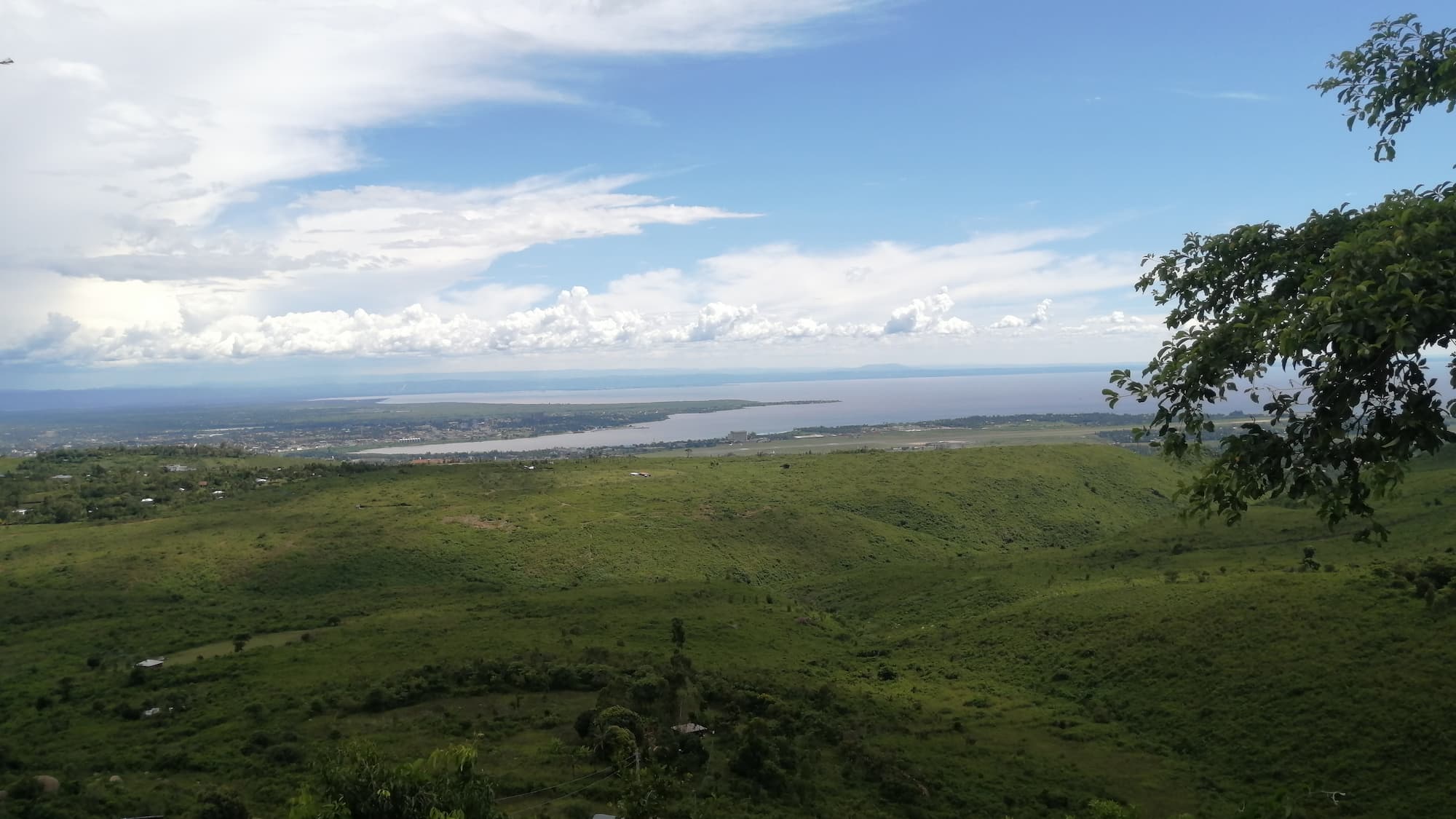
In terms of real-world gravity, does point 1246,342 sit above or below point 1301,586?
above

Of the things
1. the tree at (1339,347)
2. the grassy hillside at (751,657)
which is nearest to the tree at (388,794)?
the grassy hillside at (751,657)

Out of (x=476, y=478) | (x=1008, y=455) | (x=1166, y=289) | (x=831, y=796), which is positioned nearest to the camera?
(x=1166, y=289)

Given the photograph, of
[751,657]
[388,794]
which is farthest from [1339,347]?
[751,657]

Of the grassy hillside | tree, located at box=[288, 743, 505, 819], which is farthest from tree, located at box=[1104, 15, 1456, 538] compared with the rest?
tree, located at box=[288, 743, 505, 819]

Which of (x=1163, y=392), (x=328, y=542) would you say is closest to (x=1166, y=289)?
(x=1163, y=392)

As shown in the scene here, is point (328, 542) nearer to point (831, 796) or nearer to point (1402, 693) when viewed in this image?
point (831, 796)

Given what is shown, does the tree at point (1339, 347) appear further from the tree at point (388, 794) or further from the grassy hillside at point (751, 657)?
the tree at point (388, 794)

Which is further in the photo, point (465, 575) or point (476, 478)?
point (476, 478)
